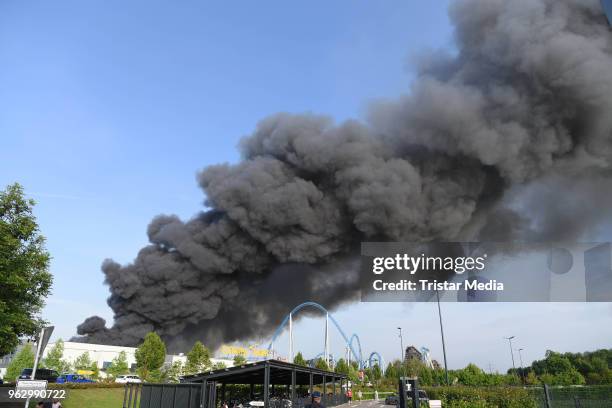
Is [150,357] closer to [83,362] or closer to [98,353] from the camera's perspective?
[83,362]

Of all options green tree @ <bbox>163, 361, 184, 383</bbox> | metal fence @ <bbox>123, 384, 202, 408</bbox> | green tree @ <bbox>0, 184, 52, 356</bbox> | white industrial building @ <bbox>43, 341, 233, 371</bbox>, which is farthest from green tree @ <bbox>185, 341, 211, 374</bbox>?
metal fence @ <bbox>123, 384, 202, 408</bbox>

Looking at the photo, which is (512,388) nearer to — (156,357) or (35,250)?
(35,250)

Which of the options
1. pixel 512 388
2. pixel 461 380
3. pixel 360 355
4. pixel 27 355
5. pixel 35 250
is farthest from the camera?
pixel 360 355

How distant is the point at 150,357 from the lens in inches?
1496

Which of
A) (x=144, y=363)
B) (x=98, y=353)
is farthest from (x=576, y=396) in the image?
(x=98, y=353)

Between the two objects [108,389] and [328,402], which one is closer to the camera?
[108,389]

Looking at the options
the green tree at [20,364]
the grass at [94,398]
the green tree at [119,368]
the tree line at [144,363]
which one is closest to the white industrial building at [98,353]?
the tree line at [144,363]

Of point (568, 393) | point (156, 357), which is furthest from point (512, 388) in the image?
point (156, 357)

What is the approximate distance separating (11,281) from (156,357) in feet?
75.1

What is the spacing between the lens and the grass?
21297mm

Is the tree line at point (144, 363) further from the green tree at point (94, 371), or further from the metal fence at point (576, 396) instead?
the metal fence at point (576, 396)

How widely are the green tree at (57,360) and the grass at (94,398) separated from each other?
24.6 meters

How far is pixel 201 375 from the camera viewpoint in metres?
15.4

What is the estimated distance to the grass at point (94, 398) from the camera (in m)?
21.3
